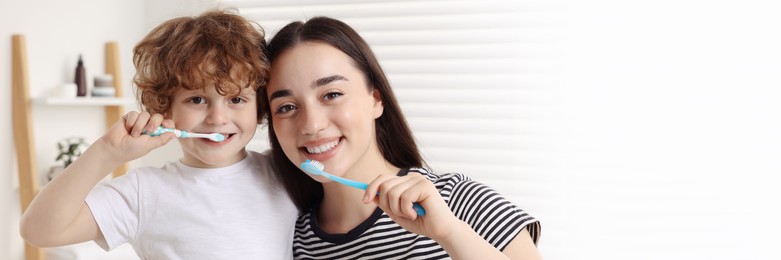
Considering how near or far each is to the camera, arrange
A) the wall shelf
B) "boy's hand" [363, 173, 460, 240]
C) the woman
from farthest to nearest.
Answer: the wall shelf, the woman, "boy's hand" [363, 173, 460, 240]

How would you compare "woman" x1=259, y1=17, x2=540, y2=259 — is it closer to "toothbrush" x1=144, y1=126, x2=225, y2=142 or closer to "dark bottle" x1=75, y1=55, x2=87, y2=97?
"toothbrush" x1=144, y1=126, x2=225, y2=142

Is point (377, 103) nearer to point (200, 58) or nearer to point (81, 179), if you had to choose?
point (200, 58)

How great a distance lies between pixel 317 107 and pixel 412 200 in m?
0.32

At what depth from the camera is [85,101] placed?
2.55 meters

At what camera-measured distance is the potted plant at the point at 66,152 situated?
2523mm

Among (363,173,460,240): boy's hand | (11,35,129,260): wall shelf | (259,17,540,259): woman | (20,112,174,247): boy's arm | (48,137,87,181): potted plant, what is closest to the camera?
(363,173,460,240): boy's hand

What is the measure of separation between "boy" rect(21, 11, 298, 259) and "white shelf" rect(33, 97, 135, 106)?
4.45ft

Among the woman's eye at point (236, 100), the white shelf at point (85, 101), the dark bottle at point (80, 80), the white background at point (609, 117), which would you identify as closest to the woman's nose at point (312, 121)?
the woman's eye at point (236, 100)

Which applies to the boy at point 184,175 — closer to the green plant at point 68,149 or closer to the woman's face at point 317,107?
the woman's face at point 317,107

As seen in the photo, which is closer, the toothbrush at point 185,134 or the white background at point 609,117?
the toothbrush at point 185,134

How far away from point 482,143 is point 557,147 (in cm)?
24

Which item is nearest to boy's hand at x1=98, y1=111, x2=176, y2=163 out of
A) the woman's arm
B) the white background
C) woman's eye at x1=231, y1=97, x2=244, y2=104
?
woman's eye at x1=231, y1=97, x2=244, y2=104

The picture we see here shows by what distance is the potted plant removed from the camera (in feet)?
8.28

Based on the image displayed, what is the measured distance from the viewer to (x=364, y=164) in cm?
134
